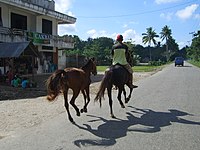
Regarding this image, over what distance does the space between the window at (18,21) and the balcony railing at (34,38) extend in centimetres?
195

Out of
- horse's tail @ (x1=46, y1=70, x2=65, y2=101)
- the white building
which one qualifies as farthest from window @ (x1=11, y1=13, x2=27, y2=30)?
horse's tail @ (x1=46, y1=70, x2=65, y2=101)

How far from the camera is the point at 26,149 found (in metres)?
5.87

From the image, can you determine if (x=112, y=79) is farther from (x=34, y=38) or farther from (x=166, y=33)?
(x=166, y=33)

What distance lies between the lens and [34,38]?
28531 millimetres

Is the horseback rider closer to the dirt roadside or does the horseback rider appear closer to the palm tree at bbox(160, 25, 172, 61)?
the dirt roadside

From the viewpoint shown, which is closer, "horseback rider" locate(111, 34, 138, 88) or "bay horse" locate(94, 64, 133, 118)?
"bay horse" locate(94, 64, 133, 118)

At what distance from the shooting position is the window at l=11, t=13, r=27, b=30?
28.4m

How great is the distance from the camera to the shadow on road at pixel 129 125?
633cm

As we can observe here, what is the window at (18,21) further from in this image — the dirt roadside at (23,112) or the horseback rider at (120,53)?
the horseback rider at (120,53)

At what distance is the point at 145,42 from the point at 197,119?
109131mm

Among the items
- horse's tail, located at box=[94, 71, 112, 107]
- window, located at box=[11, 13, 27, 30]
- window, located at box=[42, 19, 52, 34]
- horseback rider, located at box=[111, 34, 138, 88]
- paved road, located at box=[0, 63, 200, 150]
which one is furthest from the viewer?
window, located at box=[42, 19, 52, 34]

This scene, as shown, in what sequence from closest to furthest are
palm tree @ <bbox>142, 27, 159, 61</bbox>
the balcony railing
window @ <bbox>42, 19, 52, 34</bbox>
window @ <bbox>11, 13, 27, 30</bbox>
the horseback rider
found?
the horseback rider
the balcony railing
window @ <bbox>11, 13, 27, 30</bbox>
window @ <bbox>42, 19, 52, 34</bbox>
palm tree @ <bbox>142, 27, 159, 61</bbox>

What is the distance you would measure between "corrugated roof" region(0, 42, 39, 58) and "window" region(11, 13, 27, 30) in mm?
7824

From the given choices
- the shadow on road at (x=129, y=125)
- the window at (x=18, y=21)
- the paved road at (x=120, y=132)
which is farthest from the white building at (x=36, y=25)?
the shadow on road at (x=129, y=125)
